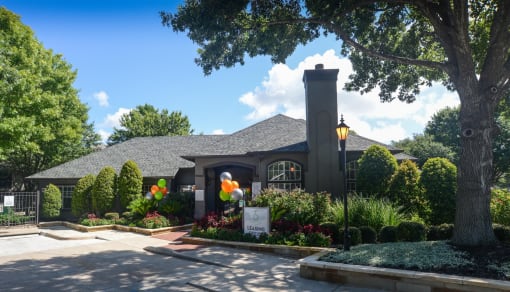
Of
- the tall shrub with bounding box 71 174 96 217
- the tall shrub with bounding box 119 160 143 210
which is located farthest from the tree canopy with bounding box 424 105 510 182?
the tall shrub with bounding box 71 174 96 217

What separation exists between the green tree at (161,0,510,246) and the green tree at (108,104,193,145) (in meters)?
29.8

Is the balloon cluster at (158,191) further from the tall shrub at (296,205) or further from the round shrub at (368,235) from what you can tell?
the round shrub at (368,235)

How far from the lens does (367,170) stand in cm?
1425

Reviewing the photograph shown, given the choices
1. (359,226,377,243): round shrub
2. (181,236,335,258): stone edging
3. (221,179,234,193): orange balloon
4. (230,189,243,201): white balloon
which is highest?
(221,179,234,193): orange balloon

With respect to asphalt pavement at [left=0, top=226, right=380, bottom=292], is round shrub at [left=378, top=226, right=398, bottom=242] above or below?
above

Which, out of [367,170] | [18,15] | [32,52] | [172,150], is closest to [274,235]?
[367,170]

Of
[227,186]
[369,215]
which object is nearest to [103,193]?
[227,186]

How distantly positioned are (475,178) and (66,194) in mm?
21565

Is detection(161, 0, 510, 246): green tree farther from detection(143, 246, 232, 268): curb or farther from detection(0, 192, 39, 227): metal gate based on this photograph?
detection(0, 192, 39, 227): metal gate

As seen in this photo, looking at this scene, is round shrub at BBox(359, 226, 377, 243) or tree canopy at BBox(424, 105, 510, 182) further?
tree canopy at BBox(424, 105, 510, 182)

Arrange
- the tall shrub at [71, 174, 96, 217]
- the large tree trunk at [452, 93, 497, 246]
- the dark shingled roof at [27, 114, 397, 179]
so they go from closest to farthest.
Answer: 1. the large tree trunk at [452, 93, 497, 246]
2. the dark shingled roof at [27, 114, 397, 179]
3. the tall shrub at [71, 174, 96, 217]

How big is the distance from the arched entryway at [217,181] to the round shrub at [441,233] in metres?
9.98

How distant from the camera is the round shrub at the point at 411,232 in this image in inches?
382

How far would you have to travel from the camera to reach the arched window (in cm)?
1652
